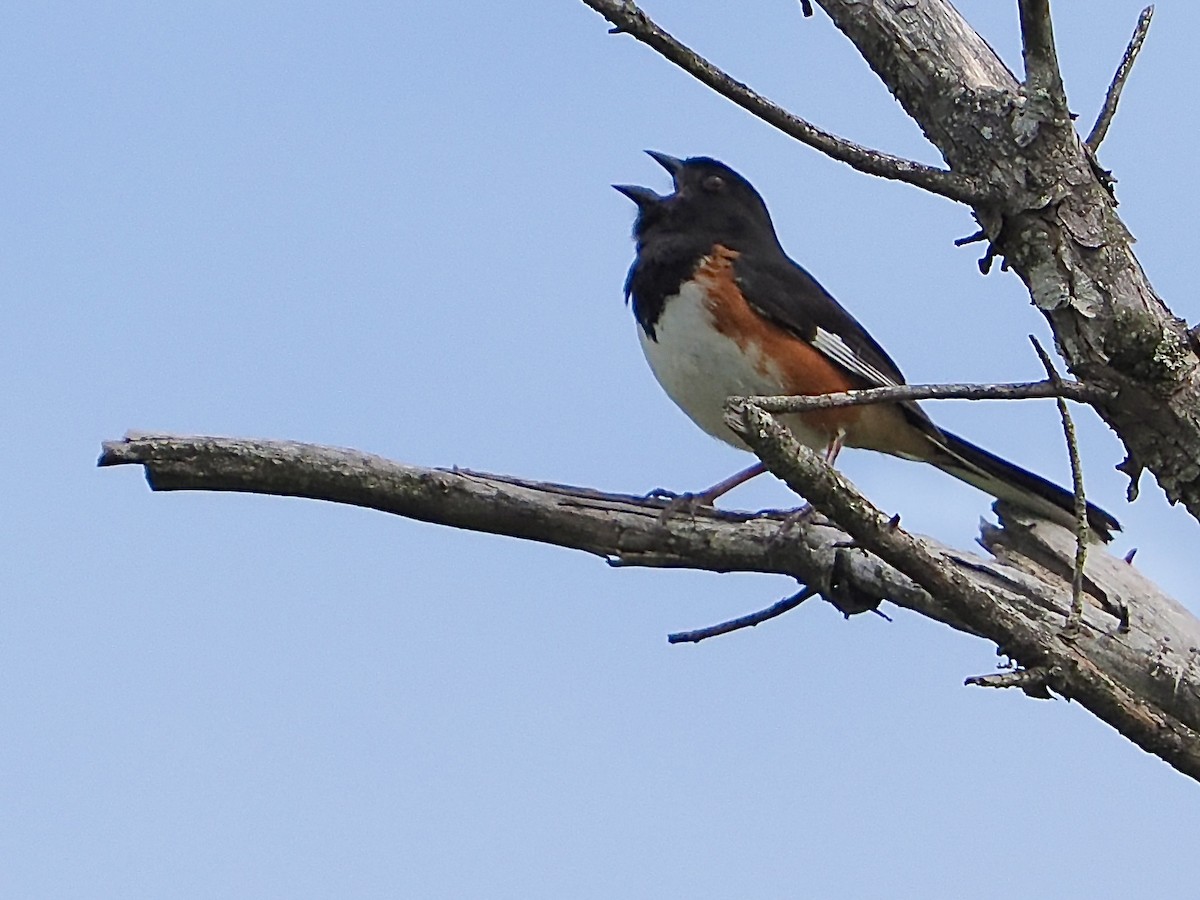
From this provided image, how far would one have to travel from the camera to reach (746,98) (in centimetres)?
276

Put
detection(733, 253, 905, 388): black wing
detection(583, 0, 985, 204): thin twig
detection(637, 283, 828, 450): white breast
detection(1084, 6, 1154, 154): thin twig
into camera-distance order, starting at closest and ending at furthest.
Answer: detection(583, 0, 985, 204): thin twig → detection(1084, 6, 1154, 154): thin twig → detection(637, 283, 828, 450): white breast → detection(733, 253, 905, 388): black wing

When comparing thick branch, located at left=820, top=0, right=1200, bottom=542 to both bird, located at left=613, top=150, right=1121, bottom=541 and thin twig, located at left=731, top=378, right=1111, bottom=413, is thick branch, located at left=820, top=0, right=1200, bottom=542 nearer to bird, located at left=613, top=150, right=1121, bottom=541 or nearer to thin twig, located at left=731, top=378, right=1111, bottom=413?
thin twig, located at left=731, top=378, right=1111, bottom=413

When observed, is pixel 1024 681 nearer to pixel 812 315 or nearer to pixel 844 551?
pixel 844 551

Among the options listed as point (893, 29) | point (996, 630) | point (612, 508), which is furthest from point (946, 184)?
point (612, 508)

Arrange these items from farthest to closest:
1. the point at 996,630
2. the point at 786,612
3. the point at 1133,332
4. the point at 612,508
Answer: the point at 612,508 → the point at 786,612 → the point at 1133,332 → the point at 996,630

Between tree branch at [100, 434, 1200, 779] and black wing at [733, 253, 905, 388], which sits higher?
black wing at [733, 253, 905, 388]

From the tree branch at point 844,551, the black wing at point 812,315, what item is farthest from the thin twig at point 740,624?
the black wing at point 812,315

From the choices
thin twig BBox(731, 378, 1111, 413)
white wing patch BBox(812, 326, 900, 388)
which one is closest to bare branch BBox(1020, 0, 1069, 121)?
thin twig BBox(731, 378, 1111, 413)

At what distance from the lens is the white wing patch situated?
516cm

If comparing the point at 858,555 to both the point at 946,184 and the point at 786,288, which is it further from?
the point at 786,288

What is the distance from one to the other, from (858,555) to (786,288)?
175cm

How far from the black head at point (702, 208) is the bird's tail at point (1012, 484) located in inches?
40.8

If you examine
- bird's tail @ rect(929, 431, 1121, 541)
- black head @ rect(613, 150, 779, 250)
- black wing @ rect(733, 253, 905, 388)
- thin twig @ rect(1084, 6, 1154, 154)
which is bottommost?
bird's tail @ rect(929, 431, 1121, 541)

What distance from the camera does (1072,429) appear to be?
8.43 ft
